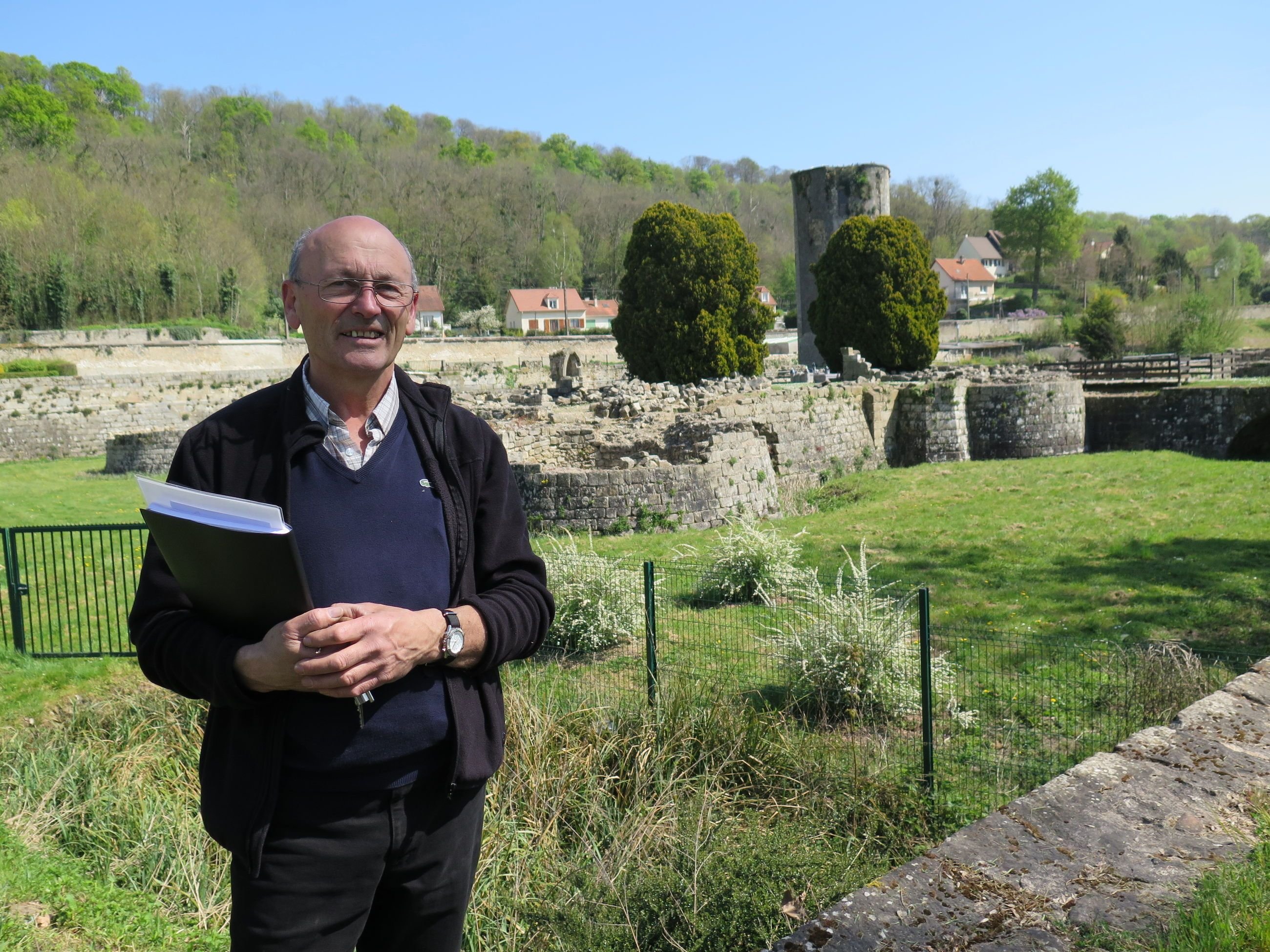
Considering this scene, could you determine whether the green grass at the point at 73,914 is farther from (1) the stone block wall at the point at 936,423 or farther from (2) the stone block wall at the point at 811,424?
(1) the stone block wall at the point at 936,423

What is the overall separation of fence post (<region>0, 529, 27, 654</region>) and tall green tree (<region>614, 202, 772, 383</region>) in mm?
18761

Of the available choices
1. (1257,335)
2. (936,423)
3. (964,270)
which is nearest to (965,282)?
(964,270)

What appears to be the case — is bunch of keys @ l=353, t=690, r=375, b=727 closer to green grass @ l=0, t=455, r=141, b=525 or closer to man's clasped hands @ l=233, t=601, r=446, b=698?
man's clasped hands @ l=233, t=601, r=446, b=698

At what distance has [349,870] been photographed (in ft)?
7.44

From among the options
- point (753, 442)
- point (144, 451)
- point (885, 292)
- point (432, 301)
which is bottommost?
point (144, 451)

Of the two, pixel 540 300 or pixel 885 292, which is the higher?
pixel 540 300

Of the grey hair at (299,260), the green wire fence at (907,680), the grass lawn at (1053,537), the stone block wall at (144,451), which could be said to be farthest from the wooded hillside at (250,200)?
the grey hair at (299,260)

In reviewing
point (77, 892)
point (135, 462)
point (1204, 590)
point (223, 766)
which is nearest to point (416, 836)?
point (223, 766)

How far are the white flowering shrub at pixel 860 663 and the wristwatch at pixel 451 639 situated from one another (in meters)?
4.90

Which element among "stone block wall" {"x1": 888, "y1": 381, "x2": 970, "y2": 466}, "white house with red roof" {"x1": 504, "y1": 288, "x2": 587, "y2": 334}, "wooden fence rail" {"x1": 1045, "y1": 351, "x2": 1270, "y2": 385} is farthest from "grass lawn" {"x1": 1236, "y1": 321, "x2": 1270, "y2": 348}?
"white house with red roof" {"x1": 504, "y1": 288, "x2": 587, "y2": 334}

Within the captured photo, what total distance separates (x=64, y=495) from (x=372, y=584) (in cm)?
1973

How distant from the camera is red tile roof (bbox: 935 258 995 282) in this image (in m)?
86.3

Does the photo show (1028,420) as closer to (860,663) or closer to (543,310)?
(860,663)

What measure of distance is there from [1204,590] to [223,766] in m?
9.96
